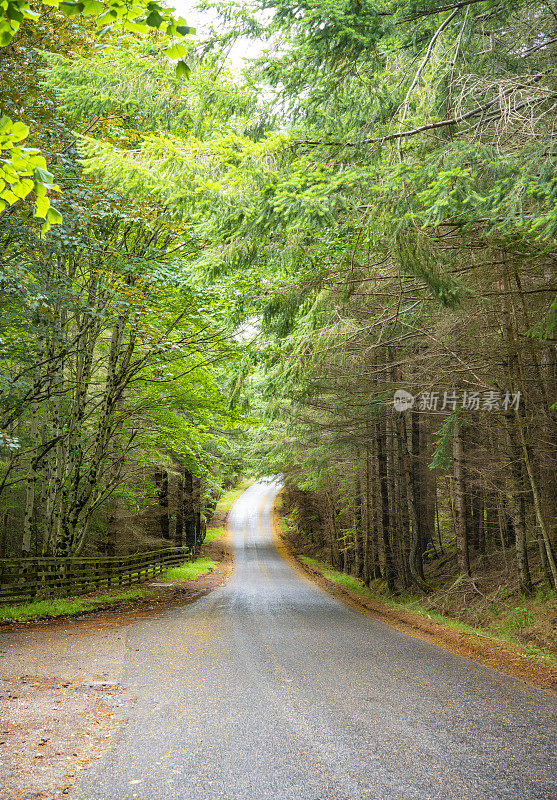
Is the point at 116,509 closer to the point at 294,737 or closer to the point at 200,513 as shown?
the point at 200,513

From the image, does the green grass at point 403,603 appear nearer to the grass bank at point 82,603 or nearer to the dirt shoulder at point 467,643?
the dirt shoulder at point 467,643

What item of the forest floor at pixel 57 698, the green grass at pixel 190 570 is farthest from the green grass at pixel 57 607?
the green grass at pixel 190 570

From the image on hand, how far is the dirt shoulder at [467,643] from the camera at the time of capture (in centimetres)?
620

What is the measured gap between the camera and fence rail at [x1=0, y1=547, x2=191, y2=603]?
11.0m

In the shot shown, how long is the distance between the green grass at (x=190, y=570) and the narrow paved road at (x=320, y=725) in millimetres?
11040

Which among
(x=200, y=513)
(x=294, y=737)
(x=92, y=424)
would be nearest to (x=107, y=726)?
(x=294, y=737)

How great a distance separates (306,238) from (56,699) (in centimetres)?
598

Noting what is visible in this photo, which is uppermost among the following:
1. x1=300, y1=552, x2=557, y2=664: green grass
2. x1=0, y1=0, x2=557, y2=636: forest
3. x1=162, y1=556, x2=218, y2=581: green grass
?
x1=0, y1=0, x2=557, y2=636: forest

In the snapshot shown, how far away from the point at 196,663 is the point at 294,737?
115 inches

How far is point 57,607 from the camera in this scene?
10.9 m

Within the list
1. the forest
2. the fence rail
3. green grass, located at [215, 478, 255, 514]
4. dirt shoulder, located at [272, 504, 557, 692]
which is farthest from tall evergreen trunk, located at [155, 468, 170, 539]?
green grass, located at [215, 478, 255, 514]

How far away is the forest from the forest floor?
11.9 feet

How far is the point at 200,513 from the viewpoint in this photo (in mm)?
26188

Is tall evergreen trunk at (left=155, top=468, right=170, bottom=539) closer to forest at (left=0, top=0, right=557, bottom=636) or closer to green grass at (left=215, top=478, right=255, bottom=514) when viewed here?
forest at (left=0, top=0, right=557, bottom=636)
